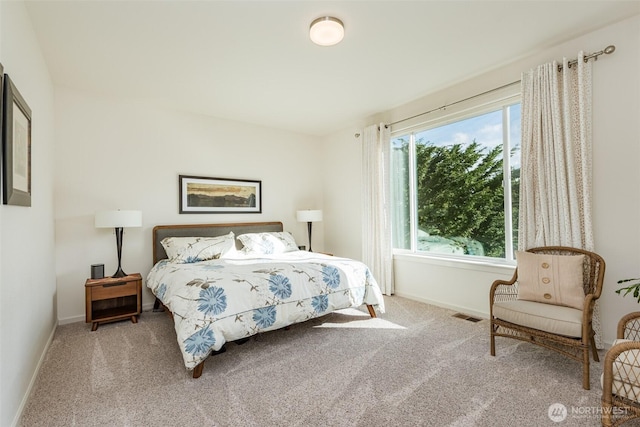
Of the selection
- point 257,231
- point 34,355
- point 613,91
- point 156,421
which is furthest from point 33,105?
point 613,91

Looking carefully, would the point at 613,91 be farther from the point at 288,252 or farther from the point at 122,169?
the point at 122,169

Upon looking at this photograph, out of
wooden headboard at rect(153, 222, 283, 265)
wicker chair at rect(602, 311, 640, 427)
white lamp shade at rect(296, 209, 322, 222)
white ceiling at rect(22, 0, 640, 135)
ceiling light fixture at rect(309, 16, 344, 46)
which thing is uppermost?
white ceiling at rect(22, 0, 640, 135)

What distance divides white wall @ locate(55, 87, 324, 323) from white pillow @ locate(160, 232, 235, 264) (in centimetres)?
45

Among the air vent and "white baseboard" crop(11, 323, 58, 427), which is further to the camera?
the air vent

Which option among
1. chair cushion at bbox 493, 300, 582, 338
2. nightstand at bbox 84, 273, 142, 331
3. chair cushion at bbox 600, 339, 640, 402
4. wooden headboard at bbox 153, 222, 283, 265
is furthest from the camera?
wooden headboard at bbox 153, 222, 283, 265

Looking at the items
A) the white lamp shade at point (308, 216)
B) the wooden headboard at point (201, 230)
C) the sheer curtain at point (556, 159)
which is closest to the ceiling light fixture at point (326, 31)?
the sheer curtain at point (556, 159)

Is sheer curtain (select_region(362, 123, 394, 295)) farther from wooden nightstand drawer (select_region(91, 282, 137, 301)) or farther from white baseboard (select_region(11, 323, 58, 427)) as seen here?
white baseboard (select_region(11, 323, 58, 427))

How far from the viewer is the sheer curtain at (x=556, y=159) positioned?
261 cm

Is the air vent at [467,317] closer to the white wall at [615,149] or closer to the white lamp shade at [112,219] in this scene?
the white wall at [615,149]

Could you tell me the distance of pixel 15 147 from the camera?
1903mm

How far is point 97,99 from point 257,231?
8.65 ft

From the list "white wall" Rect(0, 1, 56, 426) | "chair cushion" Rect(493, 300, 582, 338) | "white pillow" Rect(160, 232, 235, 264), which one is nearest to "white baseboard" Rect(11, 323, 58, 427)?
"white wall" Rect(0, 1, 56, 426)

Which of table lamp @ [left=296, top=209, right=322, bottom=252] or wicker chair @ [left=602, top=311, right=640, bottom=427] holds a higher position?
table lamp @ [left=296, top=209, right=322, bottom=252]

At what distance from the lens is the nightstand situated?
127 inches
